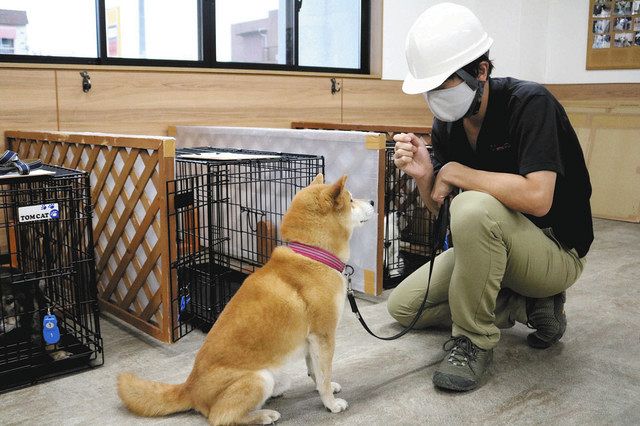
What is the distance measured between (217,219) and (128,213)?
44cm

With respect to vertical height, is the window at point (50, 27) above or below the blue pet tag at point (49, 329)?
above

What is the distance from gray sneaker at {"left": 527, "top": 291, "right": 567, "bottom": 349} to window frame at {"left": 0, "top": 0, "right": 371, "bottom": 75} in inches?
99.0

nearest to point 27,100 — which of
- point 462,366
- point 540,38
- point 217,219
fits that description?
point 217,219

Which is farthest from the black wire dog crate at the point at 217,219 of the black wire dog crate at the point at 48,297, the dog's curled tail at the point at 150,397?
the dog's curled tail at the point at 150,397

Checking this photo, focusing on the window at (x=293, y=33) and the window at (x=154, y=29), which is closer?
the window at (x=154, y=29)

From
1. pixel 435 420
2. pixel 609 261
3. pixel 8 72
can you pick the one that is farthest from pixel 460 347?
pixel 8 72

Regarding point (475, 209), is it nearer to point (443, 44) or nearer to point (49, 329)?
point (443, 44)

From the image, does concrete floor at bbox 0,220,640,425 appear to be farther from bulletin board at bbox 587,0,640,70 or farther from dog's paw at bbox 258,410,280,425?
bulletin board at bbox 587,0,640,70

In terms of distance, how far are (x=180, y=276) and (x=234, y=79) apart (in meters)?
1.84

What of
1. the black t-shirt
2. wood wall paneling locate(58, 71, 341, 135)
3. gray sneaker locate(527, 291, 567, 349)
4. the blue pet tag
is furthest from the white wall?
the blue pet tag

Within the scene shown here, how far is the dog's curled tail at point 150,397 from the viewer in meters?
1.55

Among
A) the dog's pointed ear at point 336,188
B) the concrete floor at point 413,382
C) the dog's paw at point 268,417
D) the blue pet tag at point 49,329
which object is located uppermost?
the dog's pointed ear at point 336,188

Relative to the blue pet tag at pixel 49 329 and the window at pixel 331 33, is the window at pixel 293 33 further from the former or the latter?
the blue pet tag at pixel 49 329

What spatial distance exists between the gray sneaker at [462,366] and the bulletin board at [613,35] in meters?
3.89
